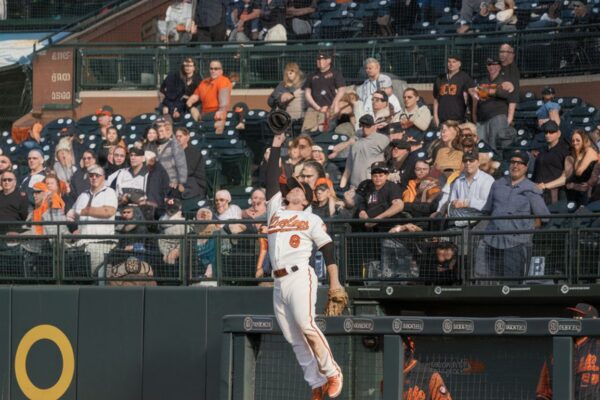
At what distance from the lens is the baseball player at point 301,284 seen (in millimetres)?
9875

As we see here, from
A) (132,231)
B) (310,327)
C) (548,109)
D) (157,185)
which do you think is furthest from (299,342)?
(548,109)

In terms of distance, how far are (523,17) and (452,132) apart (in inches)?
165

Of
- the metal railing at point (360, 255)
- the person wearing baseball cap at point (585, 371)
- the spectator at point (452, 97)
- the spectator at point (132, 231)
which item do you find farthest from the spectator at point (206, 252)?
the person wearing baseball cap at point (585, 371)

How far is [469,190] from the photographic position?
12852mm

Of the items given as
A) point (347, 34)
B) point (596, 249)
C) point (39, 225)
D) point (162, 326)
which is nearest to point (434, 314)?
point (596, 249)

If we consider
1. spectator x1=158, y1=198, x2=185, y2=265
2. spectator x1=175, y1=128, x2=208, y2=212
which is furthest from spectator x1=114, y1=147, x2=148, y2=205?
spectator x1=158, y1=198, x2=185, y2=265

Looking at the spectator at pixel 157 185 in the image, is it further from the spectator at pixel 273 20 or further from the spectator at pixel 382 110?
the spectator at pixel 273 20

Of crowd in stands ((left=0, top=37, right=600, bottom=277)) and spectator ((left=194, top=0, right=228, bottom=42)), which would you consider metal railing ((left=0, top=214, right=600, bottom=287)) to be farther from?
spectator ((left=194, top=0, right=228, bottom=42))

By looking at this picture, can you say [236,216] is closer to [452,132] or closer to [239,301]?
[239,301]

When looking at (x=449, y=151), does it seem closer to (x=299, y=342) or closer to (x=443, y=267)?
(x=443, y=267)

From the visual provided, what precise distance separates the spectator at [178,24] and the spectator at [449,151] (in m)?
6.88

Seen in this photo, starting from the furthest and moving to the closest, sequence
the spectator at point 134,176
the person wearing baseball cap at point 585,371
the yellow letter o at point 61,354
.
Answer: the spectator at point 134,176 → the yellow letter o at point 61,354 → the person wearing baseball cap at point 585,371

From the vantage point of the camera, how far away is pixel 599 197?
42.4 feet

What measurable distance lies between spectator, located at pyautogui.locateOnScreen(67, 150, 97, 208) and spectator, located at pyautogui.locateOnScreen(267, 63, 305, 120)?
8.10 ft
